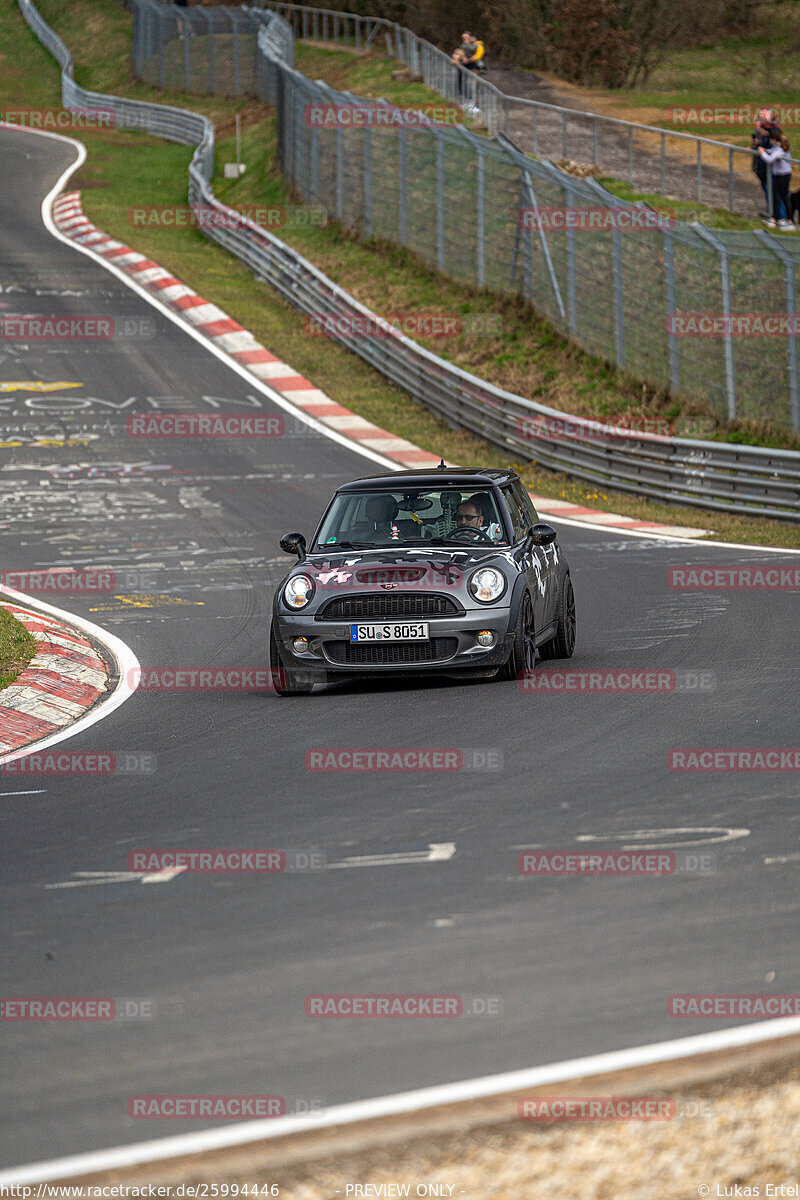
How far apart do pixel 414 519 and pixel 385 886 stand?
5812mm

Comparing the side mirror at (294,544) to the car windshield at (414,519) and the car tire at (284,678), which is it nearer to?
the car windshield at (414,519)

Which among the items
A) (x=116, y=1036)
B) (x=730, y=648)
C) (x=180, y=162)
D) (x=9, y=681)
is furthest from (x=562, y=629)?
(x=180, y=162)

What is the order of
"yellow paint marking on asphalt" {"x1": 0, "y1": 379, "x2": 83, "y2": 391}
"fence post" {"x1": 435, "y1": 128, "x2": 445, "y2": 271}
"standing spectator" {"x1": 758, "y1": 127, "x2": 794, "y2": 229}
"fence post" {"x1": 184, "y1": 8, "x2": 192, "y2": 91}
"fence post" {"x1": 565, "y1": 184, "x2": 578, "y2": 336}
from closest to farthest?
"fence post" {"x1": 565, "y1": 184, "x2": 578, "y2": 336}, "yellow paint marking on asphalt" {"x1": 0, "y1": 379, "x2": 83, "y2": 391}, "standing spectator" {"x1": 758, "y1": 127, "x2": 794, "y2": 229}, "fence post" {"x1": 435, "y1": 128, "x2": 445, "y2": 271}, "fence post" {"x1": 184, "y1": 8, "x2": 192, "y2": 91}

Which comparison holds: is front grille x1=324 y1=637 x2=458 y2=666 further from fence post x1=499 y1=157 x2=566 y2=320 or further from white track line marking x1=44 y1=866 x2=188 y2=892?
fence post x1=499 y1=157 x2=566 y2=320

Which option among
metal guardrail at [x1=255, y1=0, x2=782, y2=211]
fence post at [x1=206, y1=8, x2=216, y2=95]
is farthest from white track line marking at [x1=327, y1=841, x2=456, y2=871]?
fence post at [x1=206, y1=8, x2=216, y2=95]

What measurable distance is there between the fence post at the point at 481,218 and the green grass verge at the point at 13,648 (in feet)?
56.5

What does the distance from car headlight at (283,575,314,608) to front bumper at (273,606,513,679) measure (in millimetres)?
128

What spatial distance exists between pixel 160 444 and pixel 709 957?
68.1ft

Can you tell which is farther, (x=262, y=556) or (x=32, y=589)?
(x=262, y=556)

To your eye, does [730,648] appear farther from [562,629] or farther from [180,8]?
[180,8]

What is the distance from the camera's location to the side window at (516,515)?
38.7ft

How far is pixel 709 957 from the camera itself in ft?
17.0

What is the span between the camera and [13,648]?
12312mm

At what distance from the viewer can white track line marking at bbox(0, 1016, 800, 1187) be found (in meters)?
3.86
